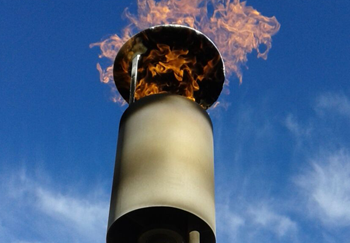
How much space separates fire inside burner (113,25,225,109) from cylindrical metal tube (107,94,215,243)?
1097 mm

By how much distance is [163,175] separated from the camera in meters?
5.39

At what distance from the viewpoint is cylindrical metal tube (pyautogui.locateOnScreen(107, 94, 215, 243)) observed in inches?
208

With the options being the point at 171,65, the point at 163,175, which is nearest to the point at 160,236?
the point at 163,175

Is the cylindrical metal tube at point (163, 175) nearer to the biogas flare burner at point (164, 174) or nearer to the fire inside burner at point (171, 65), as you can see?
the biogas flare burner at point (164, 174)

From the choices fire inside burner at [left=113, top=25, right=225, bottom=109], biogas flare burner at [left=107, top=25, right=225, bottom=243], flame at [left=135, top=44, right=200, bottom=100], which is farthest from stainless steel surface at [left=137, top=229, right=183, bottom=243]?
flame at [left=135, top=44, right=200, bottom=100]

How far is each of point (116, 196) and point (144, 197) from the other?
1.45 ft

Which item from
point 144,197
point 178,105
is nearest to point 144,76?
point 178,105

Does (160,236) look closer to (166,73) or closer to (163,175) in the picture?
(163,175)

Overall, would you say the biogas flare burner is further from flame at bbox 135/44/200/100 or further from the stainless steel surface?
flame at bbox 135/44/200/100

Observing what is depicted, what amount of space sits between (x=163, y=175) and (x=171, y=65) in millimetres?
2589

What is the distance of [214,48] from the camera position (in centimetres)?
729

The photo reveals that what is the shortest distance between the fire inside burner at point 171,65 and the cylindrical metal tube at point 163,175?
1.10 metres

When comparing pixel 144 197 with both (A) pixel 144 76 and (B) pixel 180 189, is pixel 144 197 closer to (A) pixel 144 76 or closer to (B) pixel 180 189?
(B) pixel 180 189

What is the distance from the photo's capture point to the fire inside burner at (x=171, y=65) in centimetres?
721
